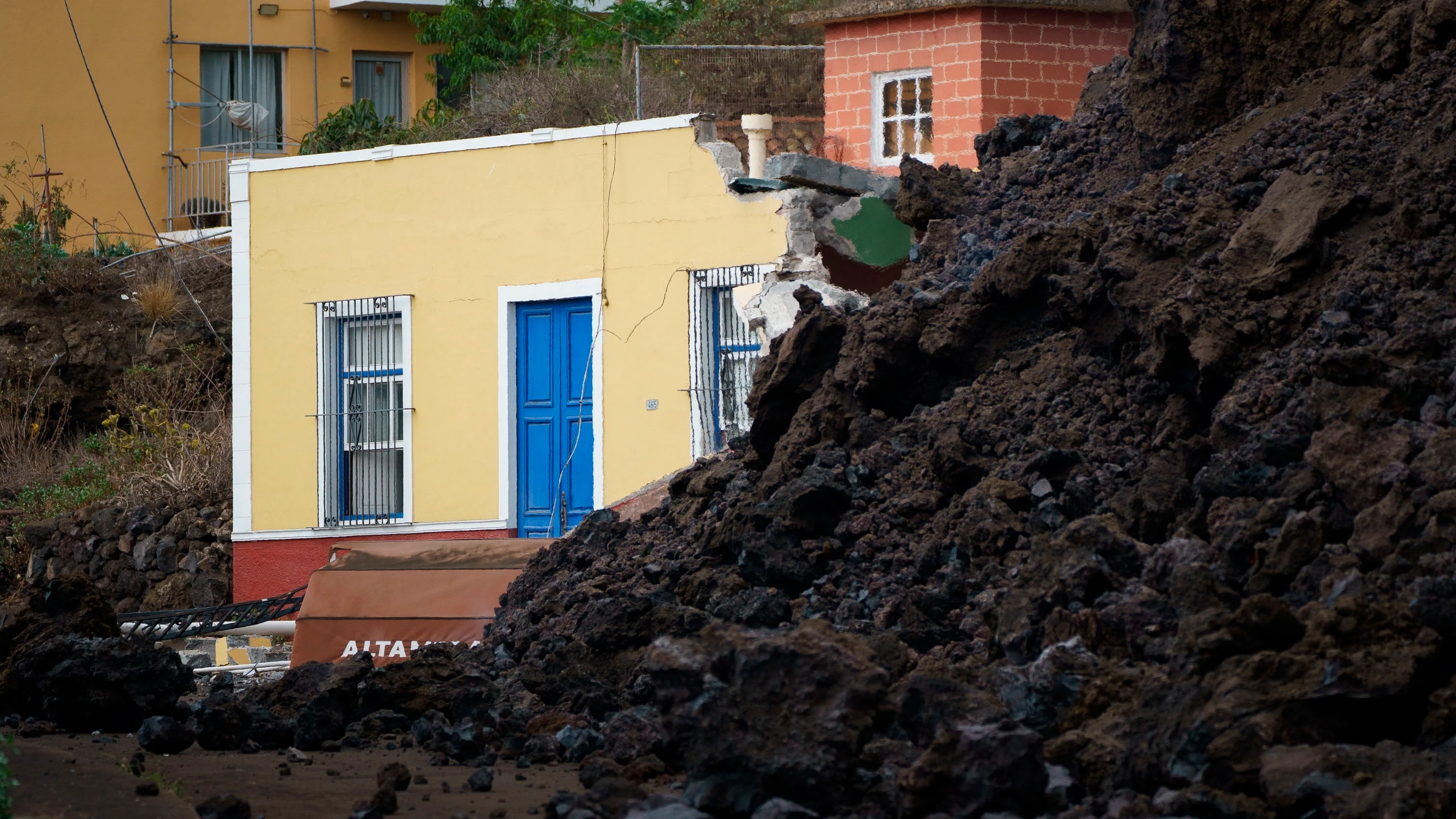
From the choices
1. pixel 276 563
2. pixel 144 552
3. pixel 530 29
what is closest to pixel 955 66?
pixel 276 563

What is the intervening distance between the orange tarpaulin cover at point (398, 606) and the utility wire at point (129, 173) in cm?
832

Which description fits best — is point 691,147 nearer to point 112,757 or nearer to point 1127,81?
point 1127,81

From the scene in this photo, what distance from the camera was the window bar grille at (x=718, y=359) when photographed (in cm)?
1313

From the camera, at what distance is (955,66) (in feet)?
51.8

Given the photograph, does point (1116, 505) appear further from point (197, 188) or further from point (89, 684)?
point (197, 188)

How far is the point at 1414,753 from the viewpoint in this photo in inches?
152

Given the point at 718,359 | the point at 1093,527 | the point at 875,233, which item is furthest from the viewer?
the point at 718,359

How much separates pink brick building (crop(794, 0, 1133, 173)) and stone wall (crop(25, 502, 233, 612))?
24.1 feet

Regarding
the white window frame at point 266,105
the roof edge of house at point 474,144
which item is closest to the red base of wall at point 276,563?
the roof edge of house at point 474,144

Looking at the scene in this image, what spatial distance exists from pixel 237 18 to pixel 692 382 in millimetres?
14626

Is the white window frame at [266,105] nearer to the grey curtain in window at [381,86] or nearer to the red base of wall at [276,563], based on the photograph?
the grey curtain in window at [381,86]

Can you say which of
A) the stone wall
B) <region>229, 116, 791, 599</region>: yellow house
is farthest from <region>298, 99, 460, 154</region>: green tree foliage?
the stone wall

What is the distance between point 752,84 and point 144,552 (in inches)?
320

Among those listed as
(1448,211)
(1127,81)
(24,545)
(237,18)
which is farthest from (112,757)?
(237,18)
